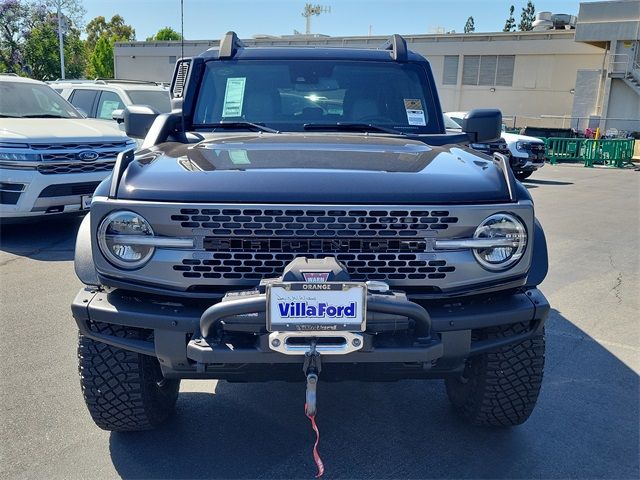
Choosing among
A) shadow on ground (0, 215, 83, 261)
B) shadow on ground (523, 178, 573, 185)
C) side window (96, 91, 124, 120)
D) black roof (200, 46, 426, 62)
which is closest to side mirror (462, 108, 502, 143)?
black roof (200, 46, 426, 62)

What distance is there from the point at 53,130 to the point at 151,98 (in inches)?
144

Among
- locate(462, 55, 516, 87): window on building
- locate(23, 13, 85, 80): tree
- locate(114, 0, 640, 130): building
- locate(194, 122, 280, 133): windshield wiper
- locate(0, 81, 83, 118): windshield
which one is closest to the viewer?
locate(194, 122, 280, 133): windshield wiper

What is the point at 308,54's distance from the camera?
13.6 ft

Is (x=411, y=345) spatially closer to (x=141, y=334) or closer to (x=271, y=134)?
(x=141, y=334)

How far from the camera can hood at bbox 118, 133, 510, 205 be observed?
2.43 meters

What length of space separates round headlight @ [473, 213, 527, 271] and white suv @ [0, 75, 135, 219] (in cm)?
566

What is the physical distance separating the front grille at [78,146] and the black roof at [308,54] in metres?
3.47

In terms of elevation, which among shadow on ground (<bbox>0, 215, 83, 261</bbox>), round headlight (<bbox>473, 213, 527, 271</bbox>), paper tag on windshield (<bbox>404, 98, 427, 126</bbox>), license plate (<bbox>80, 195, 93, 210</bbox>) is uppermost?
paper tag on windshield (<bbox>404, 98, 427, 126</bbox>)

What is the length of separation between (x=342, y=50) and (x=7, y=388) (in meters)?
2.99

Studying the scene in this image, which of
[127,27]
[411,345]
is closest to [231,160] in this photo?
[411,345]

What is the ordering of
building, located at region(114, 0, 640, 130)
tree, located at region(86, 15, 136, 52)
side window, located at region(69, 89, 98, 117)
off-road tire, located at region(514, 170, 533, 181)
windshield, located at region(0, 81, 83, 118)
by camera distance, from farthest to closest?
1. tree, located at region(86, 15, 136, 52)
2. building, located at region(114, 0, 640, 130)
3. off-road tire, located at region(514, 170, 533, 181)
4. side window, located at region(69, 89, 98, 117)
5. windshield, located at region(0, 81, 83, 118)

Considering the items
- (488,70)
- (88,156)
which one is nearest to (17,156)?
(88,156)

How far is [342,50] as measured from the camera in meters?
4.28

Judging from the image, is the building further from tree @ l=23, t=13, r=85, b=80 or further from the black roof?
the black roof
